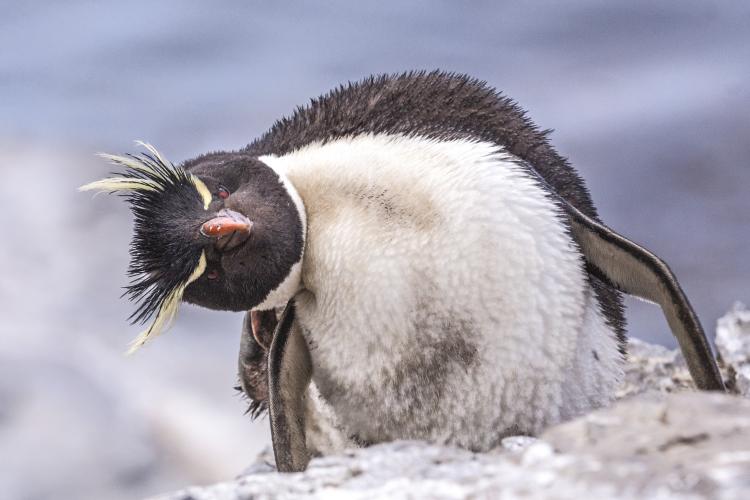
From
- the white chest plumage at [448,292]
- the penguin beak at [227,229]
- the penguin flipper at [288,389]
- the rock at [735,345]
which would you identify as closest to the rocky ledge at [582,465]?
the white chest plumage at [448,292]

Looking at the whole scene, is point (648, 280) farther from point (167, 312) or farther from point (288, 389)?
point (167, 312)

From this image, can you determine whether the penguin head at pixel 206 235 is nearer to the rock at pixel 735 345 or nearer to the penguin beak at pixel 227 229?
the penguin beak at pixel 227 229

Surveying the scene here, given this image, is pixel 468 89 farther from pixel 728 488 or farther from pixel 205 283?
pixel 728 488

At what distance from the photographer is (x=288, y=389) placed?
1.59 metres

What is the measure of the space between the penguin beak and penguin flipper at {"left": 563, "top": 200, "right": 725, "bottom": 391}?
1.71ft

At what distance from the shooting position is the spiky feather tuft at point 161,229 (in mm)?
1377

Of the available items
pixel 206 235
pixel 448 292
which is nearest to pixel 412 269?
pixel 448 292

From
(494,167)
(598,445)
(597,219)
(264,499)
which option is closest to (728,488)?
(598,445)

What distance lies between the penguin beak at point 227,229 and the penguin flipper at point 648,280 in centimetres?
52

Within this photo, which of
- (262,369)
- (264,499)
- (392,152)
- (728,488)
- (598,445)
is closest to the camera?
(728,488)

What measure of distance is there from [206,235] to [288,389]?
0.36 metres

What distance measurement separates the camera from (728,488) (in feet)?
2.24

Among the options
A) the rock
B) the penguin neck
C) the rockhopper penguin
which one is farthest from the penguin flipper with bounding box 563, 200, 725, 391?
the rock

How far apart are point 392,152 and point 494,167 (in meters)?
0.17
